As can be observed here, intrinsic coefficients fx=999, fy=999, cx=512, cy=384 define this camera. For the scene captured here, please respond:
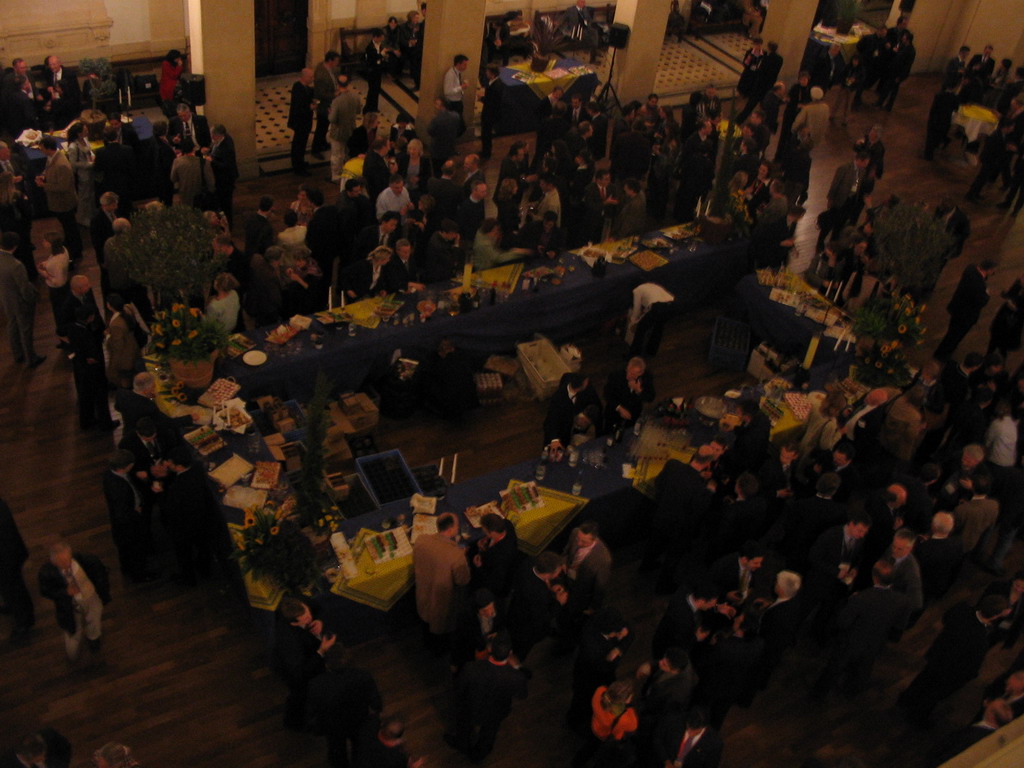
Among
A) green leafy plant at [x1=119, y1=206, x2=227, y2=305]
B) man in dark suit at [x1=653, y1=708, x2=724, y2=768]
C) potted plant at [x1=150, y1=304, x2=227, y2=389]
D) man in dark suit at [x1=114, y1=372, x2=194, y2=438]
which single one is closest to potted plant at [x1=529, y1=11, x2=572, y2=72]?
green leafy plant at [x1=119, y1=206, x2=227, y2=305]

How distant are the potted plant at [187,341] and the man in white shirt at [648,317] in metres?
4.36

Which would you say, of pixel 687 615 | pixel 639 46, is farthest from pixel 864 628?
pixel 639 46

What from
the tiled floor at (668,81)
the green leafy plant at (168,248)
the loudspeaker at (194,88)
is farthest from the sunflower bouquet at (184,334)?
the tiled floor at (668,81)

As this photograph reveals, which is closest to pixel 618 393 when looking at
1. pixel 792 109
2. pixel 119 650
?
pixel 119 650

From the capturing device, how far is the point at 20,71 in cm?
1185

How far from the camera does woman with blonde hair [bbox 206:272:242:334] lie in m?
8.60

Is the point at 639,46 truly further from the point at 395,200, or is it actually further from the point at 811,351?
the point at 811,351

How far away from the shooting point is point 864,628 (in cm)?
721

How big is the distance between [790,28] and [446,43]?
243 inches

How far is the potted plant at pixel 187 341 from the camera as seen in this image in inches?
317

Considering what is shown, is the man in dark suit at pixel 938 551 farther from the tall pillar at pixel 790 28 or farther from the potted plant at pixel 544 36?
the potted plant at pixel 544 36

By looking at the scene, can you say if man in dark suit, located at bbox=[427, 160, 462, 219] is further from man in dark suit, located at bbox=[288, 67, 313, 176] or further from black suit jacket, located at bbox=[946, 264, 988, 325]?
black suit jacket, located at bbox=[946, 264, 988, 325]

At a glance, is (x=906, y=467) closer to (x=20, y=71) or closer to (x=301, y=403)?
(x=301, y=403)

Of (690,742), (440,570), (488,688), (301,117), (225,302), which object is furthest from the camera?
(301,117)
